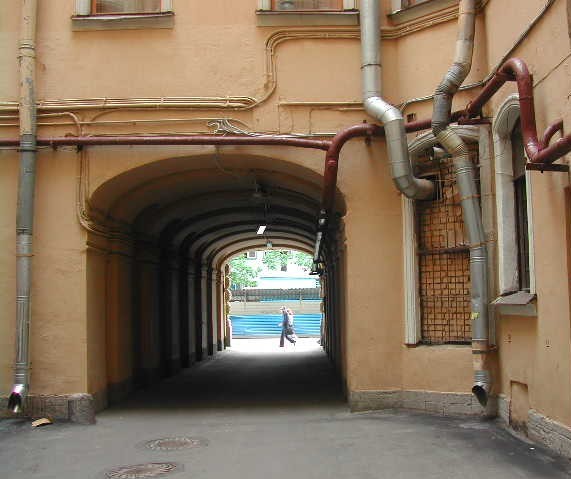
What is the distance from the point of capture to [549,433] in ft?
23.9

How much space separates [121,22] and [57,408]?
527 centimetres

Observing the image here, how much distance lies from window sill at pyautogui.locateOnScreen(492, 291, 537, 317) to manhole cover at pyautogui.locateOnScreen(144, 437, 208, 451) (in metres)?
3.65

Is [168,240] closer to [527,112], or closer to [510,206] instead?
[510,206]

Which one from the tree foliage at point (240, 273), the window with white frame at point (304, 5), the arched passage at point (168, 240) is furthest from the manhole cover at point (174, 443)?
the tree foliage at point (240, 273)

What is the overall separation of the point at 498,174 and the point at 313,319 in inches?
1323

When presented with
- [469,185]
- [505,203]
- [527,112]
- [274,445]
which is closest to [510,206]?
[505,203]

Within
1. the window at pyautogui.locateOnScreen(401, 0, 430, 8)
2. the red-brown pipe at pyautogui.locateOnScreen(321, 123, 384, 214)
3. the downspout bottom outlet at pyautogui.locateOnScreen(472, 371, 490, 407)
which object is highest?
the window at pyautogui.locateOnScreen(401, 0, 430, 8)

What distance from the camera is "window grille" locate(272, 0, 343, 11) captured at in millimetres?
10672

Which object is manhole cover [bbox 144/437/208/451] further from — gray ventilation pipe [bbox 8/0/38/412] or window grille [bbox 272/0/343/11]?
window grille [bbox 272/0/343/11]

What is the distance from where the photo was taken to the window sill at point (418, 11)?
9.83m

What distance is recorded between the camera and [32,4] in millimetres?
10352

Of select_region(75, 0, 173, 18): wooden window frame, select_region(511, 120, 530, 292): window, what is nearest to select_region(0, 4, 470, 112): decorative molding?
select_region(75, 0, 173, 18): wooden window frame

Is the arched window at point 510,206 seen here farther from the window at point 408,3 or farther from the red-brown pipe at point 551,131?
A: the window at point 408,3

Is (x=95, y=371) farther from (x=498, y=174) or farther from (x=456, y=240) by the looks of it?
(x=498, y=174)
